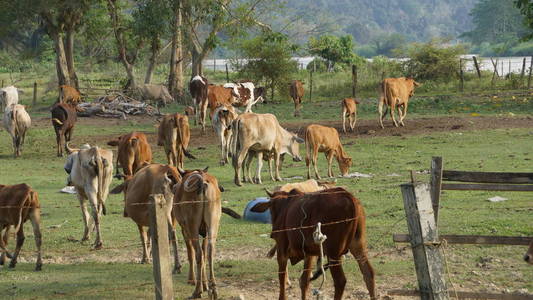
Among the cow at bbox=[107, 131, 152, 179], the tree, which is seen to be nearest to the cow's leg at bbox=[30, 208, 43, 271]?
the cow at bbox=[107, 131, 152, 179]

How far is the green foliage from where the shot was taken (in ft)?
142

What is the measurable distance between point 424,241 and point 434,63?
1497 inches

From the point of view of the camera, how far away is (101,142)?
26.8 metres

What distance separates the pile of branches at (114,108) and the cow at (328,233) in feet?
81.7

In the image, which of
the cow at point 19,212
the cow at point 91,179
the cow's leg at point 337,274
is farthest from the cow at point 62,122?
the cow's leg at point 337,274

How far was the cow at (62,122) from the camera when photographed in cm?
2506

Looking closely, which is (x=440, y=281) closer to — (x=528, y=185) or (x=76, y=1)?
(x=528, y=185)

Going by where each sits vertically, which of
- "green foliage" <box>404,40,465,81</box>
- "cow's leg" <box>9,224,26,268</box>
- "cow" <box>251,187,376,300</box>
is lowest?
"cow's leg" <box>9,224,26,268</box>

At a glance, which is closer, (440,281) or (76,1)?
(440,281)

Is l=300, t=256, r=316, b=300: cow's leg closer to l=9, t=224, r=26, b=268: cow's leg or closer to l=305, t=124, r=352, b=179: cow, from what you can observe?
l=9, t=224, r=26, b=268: cow's leg

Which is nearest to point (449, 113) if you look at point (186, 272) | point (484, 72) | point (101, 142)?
point (101, 142)

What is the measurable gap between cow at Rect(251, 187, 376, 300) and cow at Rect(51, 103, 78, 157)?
1701 centimetres

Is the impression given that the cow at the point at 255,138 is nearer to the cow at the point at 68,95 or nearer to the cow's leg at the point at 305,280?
the cow's leg at the point at 305,280

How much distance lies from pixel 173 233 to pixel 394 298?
9.89 feet
